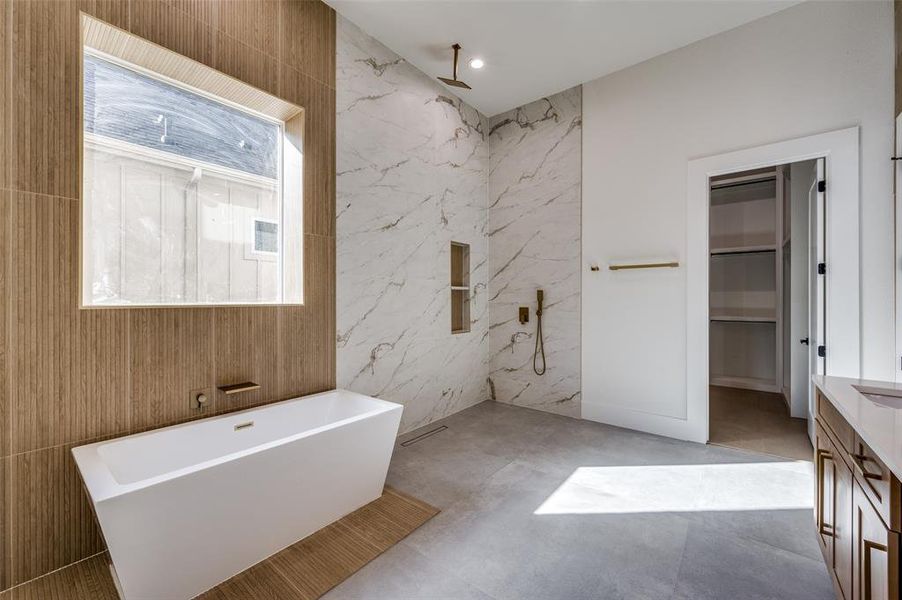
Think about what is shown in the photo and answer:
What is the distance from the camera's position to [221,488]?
1.55m

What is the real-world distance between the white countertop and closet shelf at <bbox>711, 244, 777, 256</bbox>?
3649 millimetres

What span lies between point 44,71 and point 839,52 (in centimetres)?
446

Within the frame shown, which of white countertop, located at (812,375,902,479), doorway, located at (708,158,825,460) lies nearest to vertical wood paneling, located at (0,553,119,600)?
white countertop, located at (812,375,902,479)

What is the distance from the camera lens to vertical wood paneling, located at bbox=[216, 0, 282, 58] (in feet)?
7.45

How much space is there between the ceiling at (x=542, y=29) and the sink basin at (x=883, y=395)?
2646 millimetres

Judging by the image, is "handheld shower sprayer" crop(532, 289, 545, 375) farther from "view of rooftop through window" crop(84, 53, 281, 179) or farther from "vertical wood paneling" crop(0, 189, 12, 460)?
"vertical wood paneling" crop(0, 189, 12, 460)

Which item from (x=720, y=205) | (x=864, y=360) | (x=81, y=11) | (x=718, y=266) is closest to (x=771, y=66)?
(x=864, y=360)

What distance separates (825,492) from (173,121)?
3.85 metres

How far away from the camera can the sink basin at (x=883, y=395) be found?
161 cm

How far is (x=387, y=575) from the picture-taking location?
1.70 metres

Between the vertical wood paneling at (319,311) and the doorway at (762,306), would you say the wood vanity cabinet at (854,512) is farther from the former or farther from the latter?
the vertical wood paneling at (319,311)

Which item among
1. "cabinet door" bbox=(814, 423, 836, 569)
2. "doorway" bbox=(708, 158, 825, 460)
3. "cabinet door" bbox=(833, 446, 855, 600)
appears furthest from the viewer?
"doorway" bbox=(708, 158, 825, 460)

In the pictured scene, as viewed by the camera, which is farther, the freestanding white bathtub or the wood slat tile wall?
the wood slat tile wall

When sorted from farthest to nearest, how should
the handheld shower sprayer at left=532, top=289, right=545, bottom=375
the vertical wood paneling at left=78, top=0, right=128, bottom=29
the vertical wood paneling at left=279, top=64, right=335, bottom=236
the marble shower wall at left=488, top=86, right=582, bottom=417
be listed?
the handheld shower sprayer at left=532, top=289, right=545, bottom=375 < the marble shower wall at left=488, top=86, right=582, bottom=417 < the vertical wood paneling at left=279, top=64, right=335, bottom=236 < the vertical wood paneling at left=78, top=0, right=128, bottom=29
